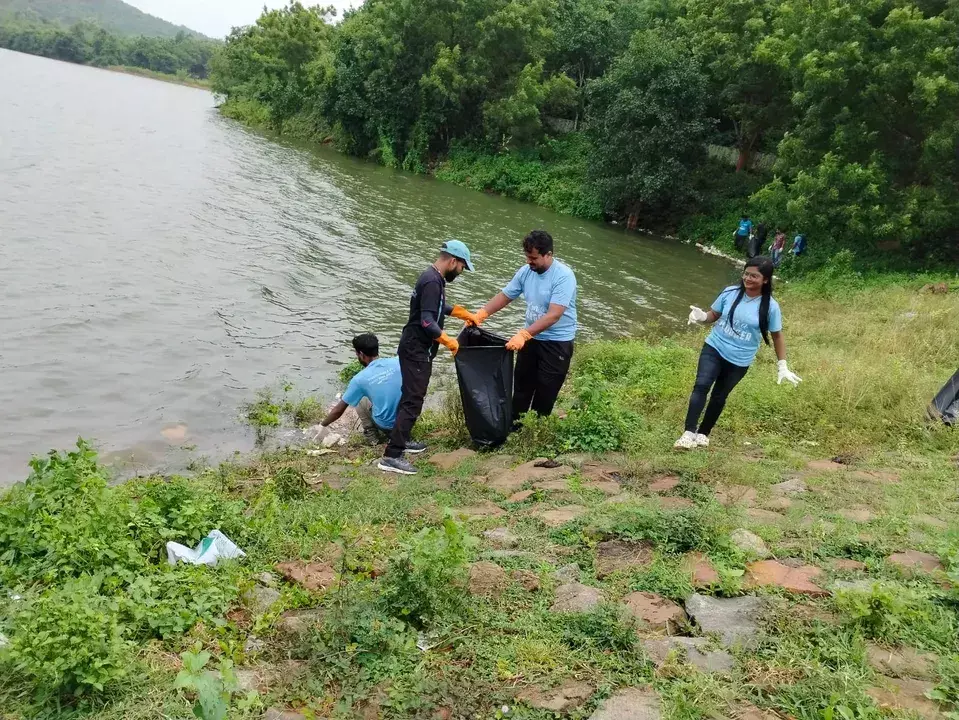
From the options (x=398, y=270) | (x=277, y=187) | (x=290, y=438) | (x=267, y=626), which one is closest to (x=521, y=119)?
(x=277, y=187)

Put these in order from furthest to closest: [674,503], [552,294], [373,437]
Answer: [373,437] → [552,294] → [674,503]

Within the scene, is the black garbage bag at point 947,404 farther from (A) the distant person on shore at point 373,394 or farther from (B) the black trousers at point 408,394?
(A) the distant person on shore at point 373,394

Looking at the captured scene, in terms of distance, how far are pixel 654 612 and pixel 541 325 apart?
280cm

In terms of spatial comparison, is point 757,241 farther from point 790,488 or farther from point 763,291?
point 790,488

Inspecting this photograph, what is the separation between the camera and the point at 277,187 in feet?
77.1

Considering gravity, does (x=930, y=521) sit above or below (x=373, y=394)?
above

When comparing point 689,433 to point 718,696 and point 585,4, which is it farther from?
Result: point 585,4

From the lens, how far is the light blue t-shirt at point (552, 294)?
19.2 ft

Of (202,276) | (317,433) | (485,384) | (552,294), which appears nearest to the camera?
(552,294)

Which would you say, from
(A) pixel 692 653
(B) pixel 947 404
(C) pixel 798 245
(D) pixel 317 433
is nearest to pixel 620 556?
(A) pixel 692 653

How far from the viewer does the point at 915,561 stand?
3.91m

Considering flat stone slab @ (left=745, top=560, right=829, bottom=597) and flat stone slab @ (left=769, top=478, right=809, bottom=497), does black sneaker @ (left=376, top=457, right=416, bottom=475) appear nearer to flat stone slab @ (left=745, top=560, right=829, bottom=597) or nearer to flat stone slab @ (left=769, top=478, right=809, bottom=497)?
flat stone slab @ (left=769, top=478, right=809, bottom=497)

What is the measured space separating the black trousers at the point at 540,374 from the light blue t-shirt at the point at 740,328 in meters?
1.25

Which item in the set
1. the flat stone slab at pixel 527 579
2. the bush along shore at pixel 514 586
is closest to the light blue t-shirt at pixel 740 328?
the bush along shore at pixel 514 586
